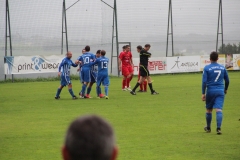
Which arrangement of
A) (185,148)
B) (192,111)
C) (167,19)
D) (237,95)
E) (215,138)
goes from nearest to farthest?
(185,148) → (215,138) → (192,111) → (237,95) → (167,19)

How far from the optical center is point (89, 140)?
8.16 ft

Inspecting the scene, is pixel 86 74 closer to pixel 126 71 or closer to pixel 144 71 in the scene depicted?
pixel 144 71

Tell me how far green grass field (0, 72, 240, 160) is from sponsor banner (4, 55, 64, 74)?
12.0m

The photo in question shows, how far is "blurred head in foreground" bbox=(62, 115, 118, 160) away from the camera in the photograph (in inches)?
98.3

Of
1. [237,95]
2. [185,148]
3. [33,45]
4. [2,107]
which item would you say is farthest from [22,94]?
[185,148]

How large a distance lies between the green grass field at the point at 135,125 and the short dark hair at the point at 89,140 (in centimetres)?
745

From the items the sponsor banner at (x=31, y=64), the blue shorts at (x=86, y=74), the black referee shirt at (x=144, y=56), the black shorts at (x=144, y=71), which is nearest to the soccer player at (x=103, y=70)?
the blue shorts at (x=86, y=74)

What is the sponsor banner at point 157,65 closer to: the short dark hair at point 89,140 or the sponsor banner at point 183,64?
the sponsor banner at point 183,64

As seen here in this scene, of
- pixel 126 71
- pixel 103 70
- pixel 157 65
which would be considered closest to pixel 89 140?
pixel 103 70

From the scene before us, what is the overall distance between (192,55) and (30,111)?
25.0m

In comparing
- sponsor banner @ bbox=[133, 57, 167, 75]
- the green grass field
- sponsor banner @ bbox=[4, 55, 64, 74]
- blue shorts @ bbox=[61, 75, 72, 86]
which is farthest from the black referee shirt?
sponsor banner @ bbox=[133, 57, 167, 75]

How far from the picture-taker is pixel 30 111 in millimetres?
18750

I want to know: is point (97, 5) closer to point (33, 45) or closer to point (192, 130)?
point (33, 45)

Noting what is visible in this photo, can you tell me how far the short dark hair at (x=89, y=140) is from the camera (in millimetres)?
2494
